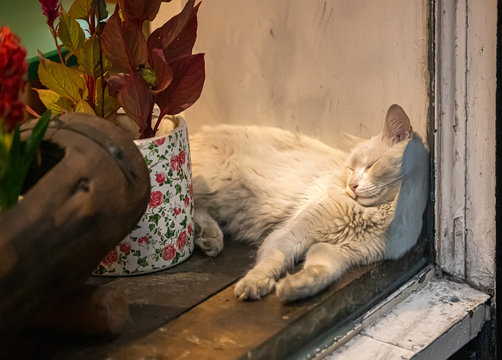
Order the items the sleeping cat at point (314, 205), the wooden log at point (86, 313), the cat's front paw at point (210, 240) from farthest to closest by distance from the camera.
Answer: the cat's front paw at point (210, 240) < the sleeping cat at point (314, 205) < the wooden log at point (86, 313)

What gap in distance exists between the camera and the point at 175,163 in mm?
1348

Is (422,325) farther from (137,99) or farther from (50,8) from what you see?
(50,8)

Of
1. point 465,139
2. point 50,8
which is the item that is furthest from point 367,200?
point 50,8

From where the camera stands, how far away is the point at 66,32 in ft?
4.18

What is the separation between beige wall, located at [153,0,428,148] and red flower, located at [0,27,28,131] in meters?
0.63

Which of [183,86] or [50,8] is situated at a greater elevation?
[50,8]

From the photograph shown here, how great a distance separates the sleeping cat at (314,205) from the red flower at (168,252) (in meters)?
0.09

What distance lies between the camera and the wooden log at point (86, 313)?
1052 millimetres

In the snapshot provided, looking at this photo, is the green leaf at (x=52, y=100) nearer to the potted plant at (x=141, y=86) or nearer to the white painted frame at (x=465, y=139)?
the potted plant at (x=141, y=86)

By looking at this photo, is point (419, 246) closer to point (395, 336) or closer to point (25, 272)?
point (395, 336)

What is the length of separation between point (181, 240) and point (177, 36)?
1.36ft

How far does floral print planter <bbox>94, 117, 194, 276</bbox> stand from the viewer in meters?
1.32

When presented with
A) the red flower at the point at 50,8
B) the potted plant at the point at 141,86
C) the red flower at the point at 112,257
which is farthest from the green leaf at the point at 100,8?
the red flower at the point at 112,257

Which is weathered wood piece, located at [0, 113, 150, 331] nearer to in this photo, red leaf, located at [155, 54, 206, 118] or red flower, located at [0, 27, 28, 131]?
red flower, located at [0, 27, 28, 131]
